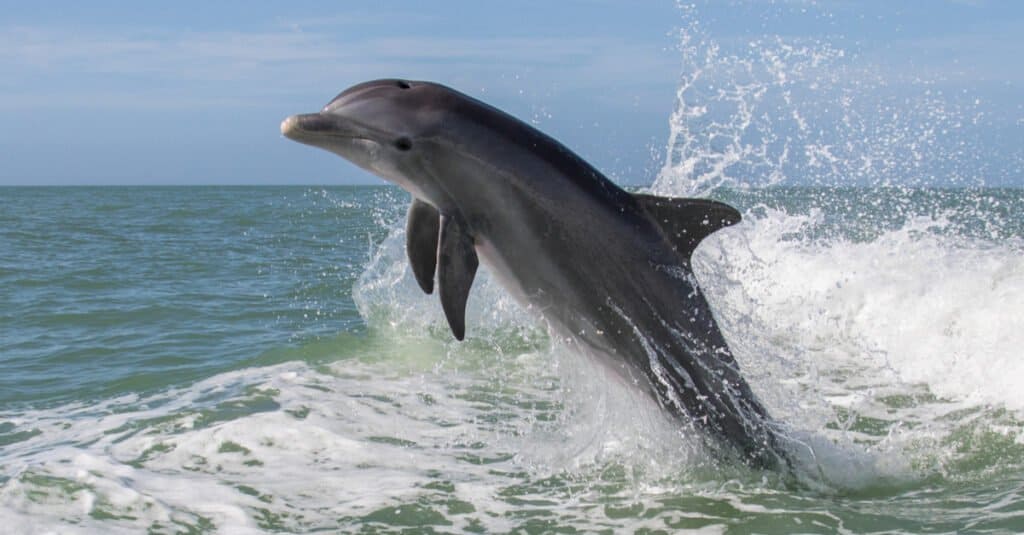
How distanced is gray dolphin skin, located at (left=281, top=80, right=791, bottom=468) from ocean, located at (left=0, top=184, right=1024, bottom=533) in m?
0.38

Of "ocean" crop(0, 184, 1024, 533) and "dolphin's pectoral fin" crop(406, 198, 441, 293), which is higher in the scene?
"dolphin's pectoral fin" crop(406, 198, 441, 293)

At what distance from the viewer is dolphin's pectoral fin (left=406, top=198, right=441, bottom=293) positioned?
16.5 feet

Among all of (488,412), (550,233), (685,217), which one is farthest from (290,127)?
(488,412)

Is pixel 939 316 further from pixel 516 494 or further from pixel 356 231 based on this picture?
pixel 356 231

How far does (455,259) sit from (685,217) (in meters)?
1.21

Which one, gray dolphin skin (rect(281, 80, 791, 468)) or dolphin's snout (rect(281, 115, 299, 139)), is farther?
gray dolphin skin (rect(281, 80, 791, 468))

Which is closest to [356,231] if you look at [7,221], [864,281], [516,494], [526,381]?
[7,221]

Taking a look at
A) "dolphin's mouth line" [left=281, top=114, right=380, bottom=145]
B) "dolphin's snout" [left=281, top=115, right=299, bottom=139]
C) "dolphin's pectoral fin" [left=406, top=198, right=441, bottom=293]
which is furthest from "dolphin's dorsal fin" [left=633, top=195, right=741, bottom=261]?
"dolphin's snout" [left=281, top=115, right=299, bottom=139]

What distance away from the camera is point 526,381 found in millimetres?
8898

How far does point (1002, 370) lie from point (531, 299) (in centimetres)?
507

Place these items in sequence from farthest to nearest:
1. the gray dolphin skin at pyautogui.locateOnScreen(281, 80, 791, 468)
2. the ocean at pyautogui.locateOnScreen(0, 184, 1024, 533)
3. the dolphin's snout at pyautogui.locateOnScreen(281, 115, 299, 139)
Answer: the ocean at pyautogui.locateOnScreen(0, 184, 1024, 533)
the gray dolphin skin at pyautogui.locateOnScreen(281, 80, 791, 468)
the dolphin's snout at pyautogui.locateOnScreen(281, 115, 299, 139)

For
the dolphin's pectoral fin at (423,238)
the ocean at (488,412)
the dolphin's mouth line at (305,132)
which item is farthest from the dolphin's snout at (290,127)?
the ocean at (488,412)

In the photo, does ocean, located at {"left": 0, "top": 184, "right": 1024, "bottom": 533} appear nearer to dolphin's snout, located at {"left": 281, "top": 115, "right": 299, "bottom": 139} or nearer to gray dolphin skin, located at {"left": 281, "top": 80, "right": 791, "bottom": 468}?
gray dolphin skin, located at {"left": 281, "top": 80, "right": 791, "bottom": 468}

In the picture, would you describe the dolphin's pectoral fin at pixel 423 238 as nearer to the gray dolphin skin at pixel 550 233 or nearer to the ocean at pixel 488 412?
the gray dolphin skin at pixel 550 233
